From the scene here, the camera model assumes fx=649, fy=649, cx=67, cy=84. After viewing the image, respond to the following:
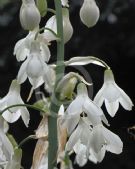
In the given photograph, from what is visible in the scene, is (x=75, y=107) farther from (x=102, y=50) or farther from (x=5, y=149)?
(x=102, y=50)

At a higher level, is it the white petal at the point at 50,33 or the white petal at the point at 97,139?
the white petal at the point at 50,33

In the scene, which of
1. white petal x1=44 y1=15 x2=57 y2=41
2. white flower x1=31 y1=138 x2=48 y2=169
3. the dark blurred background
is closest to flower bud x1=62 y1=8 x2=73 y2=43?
white petal x1=44 y1=15 x2=57 y2=41

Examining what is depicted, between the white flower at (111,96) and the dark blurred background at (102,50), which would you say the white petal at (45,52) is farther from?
the dark blurred background at (102,50)

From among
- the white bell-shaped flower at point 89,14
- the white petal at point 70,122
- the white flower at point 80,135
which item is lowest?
the white flower at point 80,135

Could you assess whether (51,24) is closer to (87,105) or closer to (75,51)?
(87,105)

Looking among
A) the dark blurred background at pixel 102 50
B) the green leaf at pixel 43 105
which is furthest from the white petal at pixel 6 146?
the dark blurred background at pixel 102 50

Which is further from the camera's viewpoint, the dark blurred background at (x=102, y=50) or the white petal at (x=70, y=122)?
the dark blurred background at (x=102, y=50)
